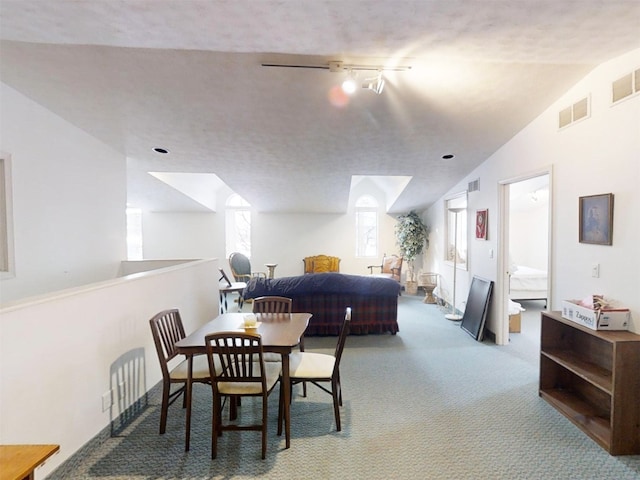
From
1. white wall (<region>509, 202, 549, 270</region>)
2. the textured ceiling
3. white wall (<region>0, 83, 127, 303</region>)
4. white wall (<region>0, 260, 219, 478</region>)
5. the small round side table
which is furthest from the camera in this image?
white wall (<region>509, 202, 549, 270</region>)

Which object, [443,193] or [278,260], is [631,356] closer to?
[443,193]

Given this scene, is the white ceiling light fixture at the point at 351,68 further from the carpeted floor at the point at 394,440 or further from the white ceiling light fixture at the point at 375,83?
the carpeted floor at the point at 394,440

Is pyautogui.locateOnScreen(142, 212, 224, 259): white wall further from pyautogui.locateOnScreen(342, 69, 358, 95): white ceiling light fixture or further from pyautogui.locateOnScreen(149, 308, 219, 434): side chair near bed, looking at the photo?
pyautogui.locateOnScreen(342, 69, 358, 95): white ceiling light fixture

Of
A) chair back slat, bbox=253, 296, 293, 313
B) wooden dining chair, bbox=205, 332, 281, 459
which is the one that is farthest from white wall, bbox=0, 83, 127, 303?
wooden dining chair, bbox=205, 332, 281, 459

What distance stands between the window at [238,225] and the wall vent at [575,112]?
6.79 metres

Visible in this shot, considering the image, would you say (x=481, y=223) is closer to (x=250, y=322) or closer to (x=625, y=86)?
(x=625, y=86)

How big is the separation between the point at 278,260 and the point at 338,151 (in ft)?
14.4

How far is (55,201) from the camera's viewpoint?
11.6ft

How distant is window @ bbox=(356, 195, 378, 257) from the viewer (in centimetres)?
833

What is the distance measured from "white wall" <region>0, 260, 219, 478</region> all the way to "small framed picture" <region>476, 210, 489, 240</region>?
169 inches

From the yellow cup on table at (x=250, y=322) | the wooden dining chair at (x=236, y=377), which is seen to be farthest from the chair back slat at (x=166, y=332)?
the yellow cup on table at (x=250, y=322)

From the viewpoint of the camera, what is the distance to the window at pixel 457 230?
5526 mm

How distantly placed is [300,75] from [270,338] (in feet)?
7.77

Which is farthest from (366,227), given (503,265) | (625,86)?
(625,86)
